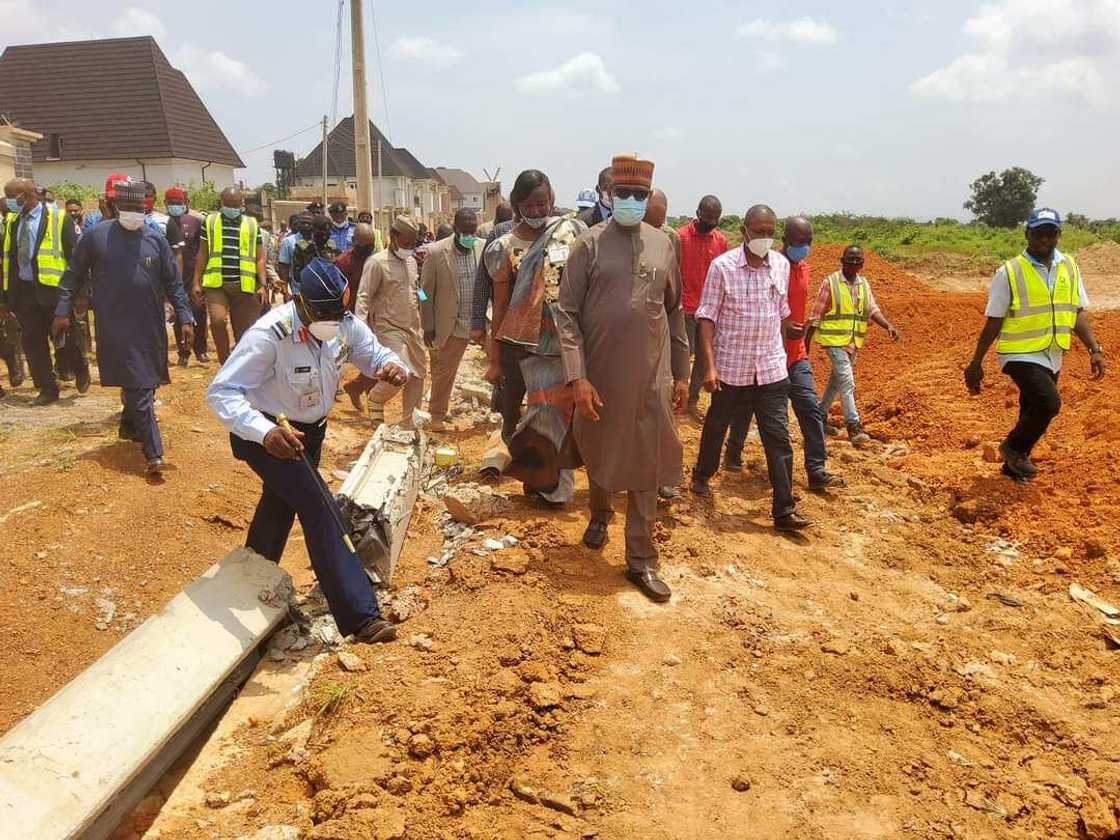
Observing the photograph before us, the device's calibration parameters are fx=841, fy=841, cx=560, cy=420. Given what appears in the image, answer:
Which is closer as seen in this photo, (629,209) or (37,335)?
(629,209)

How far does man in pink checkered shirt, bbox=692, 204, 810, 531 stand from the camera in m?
5.34

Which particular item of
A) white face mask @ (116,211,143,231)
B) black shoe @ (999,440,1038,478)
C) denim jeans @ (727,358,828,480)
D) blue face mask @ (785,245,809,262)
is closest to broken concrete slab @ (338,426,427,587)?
white face mask @ (116,211,143,231)

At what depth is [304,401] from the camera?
12.6 feet

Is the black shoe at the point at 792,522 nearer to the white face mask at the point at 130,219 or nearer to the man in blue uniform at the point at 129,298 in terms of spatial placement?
the man in blue uniform at the point at 129,298

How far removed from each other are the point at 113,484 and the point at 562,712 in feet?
12.7

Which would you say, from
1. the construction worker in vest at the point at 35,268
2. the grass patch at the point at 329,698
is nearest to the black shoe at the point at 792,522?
the grass patch at the point at 329,698

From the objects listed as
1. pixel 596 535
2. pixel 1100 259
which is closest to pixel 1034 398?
pixel 596 535

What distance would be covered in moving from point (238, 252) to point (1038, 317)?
690cm

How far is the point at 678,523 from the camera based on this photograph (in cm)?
541

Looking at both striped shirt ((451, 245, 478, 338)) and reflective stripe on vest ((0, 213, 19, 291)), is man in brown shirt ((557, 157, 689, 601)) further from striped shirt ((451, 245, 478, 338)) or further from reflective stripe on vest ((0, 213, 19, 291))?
reflective stripe on vest ((0, 213, 19, 291))

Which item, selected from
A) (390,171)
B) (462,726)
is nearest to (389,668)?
(462,726)

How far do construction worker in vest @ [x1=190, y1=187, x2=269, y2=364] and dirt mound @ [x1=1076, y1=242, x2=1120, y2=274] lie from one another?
65.2 feet

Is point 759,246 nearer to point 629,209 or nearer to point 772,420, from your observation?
point 772,420

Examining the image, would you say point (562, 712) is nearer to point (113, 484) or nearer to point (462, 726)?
point (462, 726)
